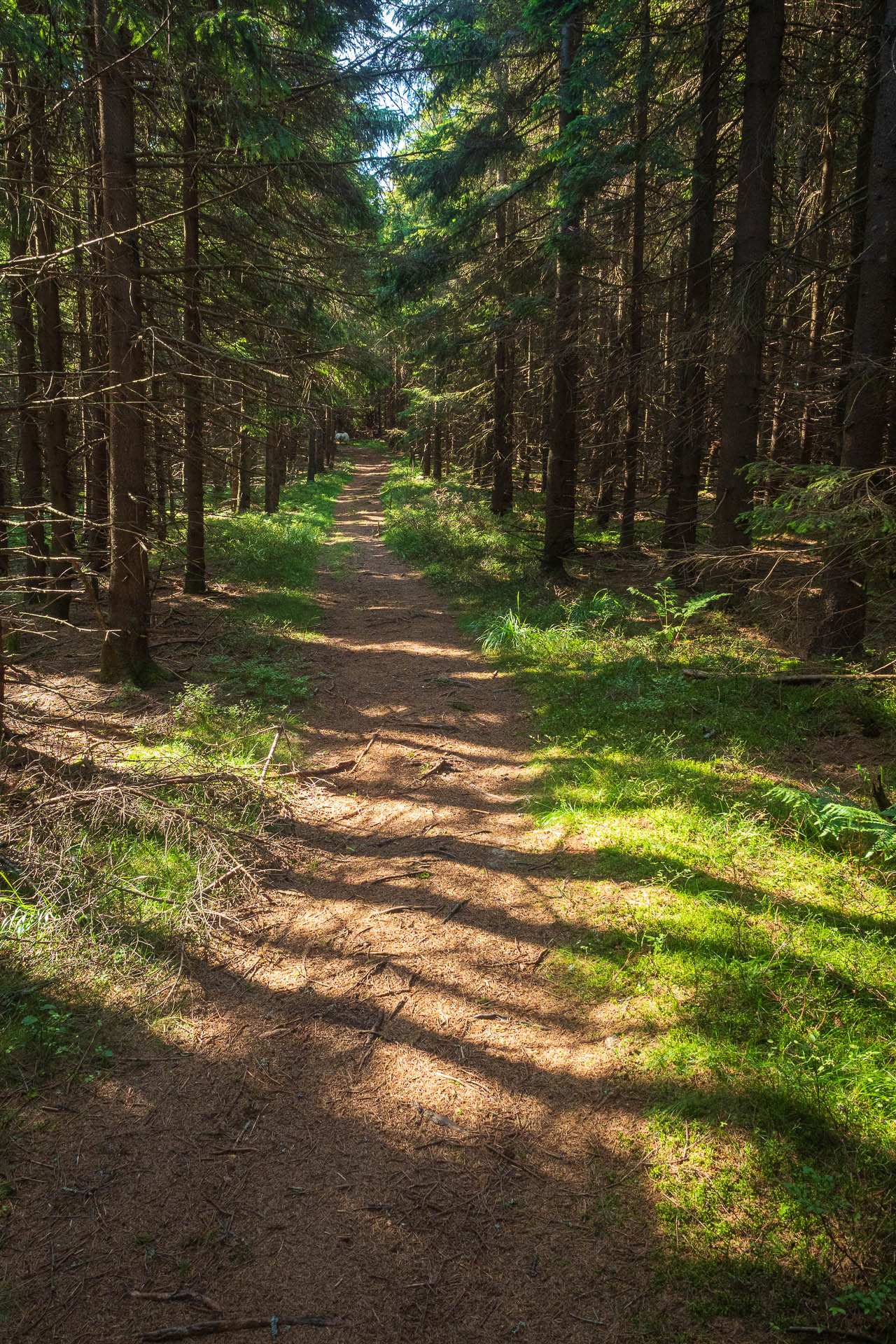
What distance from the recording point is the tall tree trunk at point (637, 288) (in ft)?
31.6

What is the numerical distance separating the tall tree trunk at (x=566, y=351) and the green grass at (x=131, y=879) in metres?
7.49


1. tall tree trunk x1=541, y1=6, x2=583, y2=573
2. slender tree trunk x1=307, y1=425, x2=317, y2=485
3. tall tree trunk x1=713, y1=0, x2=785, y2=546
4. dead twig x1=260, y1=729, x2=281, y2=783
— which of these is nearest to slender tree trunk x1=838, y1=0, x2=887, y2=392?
tall tree trunk x1=713, y1=0, x2=785, y2=546

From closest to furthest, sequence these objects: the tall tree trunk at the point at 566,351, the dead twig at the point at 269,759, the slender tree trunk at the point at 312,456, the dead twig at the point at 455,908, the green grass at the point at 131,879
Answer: the green grass at the point at 131,879, the dead twig at the point at 455,908, the dead twig at the point at 269,759, the tall tree trunk at the point at 566,351, the slender tree trunk at the point at 312,456

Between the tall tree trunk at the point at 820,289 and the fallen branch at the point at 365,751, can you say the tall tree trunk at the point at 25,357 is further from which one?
the tall tree trunk at the point at 820,289

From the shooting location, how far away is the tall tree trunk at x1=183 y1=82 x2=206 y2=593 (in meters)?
7.36

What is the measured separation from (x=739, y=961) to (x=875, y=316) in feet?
21.7

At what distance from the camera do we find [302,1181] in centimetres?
286

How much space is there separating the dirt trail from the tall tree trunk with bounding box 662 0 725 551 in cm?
660

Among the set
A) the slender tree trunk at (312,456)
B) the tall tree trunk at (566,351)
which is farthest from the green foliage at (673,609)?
the slender tree trunk at (312,456)

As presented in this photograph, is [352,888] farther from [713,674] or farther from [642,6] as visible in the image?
[642,6]

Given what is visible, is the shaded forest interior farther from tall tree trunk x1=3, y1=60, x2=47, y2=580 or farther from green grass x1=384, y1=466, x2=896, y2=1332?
tall tree trunk x1=3, y1=60, x2=47, y2=580

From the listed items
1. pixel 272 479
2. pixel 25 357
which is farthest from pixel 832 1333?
pixel 272 479

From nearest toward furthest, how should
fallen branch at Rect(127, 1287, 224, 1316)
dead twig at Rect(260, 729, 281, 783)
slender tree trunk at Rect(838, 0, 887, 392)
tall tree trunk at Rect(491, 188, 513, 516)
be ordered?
fallen branch at Rect(127, 1287, 224, 1316) < dead twig at Rect(260, 729, 281, 783) < slender tree trunk at Rect(838, 0, 887, 392) < tall tree trunk at Rect(491, 188, 513, 516)

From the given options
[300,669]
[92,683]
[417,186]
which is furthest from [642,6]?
[92,683]
